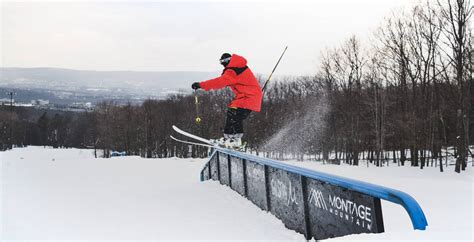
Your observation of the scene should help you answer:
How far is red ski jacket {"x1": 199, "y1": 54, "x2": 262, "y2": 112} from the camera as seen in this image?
23.5 ft

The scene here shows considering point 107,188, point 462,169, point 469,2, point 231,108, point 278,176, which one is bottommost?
point 462,169

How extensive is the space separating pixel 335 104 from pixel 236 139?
3928 cm

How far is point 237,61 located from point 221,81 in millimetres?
513

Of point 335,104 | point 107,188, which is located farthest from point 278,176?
point 335,104

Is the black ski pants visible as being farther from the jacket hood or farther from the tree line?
the tree line

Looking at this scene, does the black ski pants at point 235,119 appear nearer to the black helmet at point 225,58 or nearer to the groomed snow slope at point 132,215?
the black helmet at point 225,58

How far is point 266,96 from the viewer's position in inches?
2579

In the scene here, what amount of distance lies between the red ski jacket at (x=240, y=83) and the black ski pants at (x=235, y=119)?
12cm

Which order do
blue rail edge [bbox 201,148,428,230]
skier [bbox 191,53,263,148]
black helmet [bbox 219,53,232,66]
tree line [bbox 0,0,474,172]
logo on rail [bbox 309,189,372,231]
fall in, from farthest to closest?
tree line [bbox 0,0,474,172] < black helmet [bbox 219,53,232,66] < skier [bbox 191,53,263,148] < logo on rail [bbox 309,189,372,231] < blue rail edge [bbox 201,148,428,230]

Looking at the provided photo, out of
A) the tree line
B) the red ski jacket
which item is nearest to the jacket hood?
the red ski jacket

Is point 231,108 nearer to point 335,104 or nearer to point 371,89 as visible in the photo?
point 371,89

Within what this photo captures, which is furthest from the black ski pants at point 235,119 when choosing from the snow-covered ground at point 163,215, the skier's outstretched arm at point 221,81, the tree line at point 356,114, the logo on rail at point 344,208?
the tree line at point 356,114

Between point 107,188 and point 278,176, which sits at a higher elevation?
point 278,176

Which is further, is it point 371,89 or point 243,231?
point 371,89
